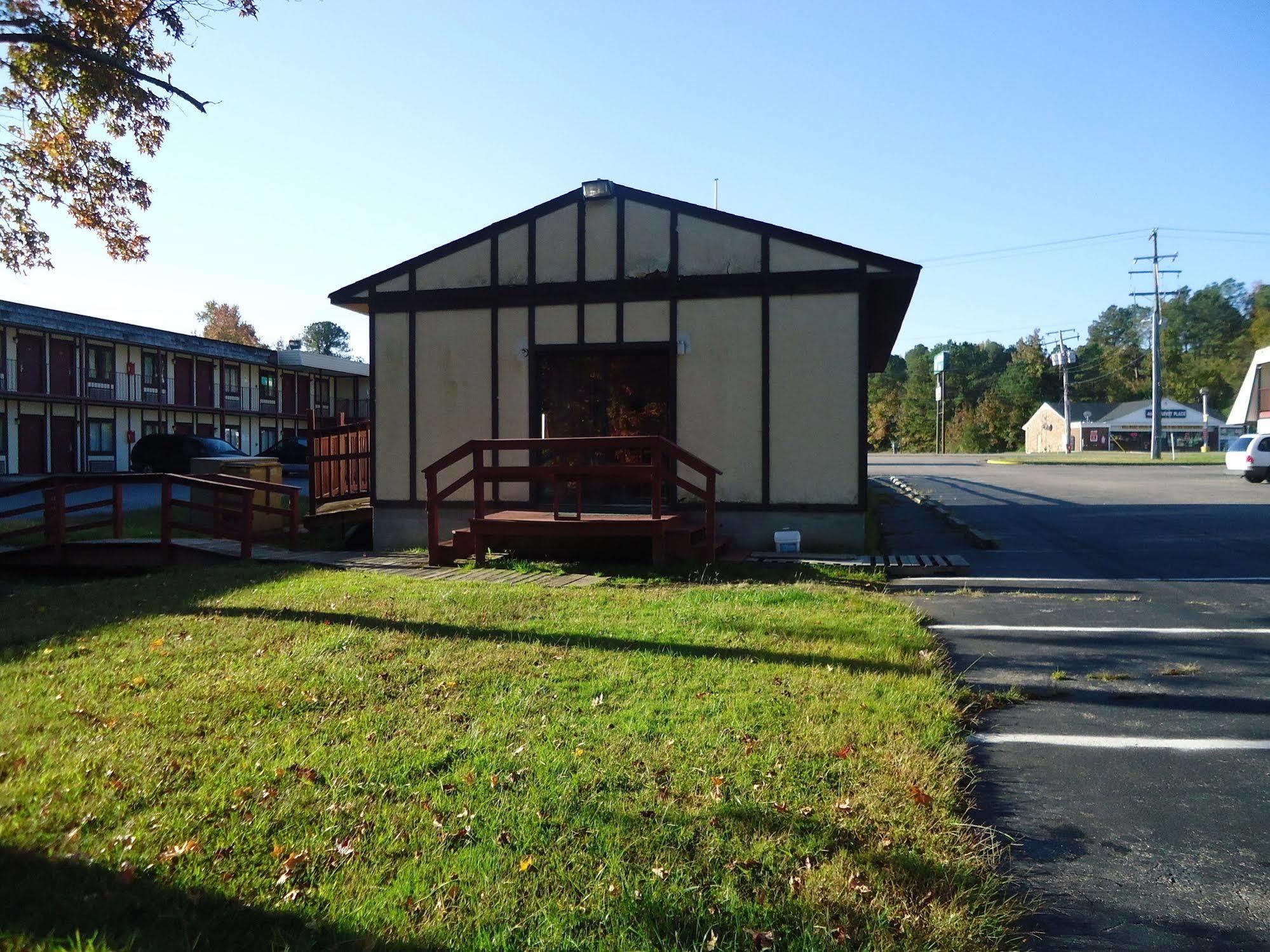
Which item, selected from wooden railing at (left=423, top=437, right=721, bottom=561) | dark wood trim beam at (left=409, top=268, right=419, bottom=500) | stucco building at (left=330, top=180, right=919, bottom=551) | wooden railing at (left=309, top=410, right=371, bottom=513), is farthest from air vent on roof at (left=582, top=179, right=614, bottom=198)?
wooden railing at (left=309, top=410, right=371, bottom=513)

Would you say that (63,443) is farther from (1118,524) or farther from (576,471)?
(1118,524)

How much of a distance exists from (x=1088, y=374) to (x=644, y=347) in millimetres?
109799

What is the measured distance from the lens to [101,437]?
36656 mm

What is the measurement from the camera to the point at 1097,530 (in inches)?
520

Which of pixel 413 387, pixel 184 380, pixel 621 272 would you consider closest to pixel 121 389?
pixel 184 380

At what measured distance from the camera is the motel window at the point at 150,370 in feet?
124

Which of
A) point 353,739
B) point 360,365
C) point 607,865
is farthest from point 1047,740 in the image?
point 360,365

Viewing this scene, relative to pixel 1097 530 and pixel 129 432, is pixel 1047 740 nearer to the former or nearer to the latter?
pixel 1097 530

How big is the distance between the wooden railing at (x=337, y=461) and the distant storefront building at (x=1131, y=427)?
81600 mm

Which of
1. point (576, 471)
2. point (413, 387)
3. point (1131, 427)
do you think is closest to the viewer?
point (576, 471)

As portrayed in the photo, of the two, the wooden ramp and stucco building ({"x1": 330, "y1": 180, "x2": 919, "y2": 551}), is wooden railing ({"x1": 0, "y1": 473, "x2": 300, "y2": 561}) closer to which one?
stucco building ({"x1": 330, "y1": 180, "x2": 919, "y2": 551})

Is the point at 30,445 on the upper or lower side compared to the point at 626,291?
lower

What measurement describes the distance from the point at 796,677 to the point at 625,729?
131 cm

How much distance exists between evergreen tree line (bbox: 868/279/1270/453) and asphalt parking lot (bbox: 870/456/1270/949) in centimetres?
8036
